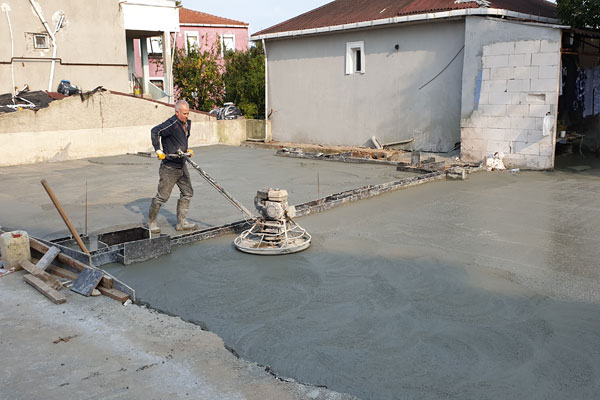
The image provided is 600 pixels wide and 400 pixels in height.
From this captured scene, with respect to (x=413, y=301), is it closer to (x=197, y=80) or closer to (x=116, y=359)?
(x=116, y=359)

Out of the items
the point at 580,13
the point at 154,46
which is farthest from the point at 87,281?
Result: the point at 154,46

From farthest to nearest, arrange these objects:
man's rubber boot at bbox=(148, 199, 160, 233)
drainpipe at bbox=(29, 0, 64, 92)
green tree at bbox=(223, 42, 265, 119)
A: 1. green tree at bbox=(223, 42, 265, 119)
2. drainpipe at bbox=(29, 0, 64, 92)
3. man's rubber boot at bbox=(148, 199, 160, 233)

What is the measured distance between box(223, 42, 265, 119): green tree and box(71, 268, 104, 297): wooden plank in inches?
694

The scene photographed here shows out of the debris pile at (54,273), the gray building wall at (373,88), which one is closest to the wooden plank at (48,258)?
the debris pile at (54,273)

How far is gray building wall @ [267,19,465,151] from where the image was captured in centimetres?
1449

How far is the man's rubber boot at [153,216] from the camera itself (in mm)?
6965

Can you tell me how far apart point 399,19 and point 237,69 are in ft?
35.1

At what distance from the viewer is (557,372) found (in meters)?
3.65

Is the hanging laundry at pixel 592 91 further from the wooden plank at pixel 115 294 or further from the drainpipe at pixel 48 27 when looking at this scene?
the drainpipe at pixel 48 27

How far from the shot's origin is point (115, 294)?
16.4 ft

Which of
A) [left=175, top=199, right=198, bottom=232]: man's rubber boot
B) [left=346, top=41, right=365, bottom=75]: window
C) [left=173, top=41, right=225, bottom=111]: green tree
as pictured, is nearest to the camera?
[left=175, top=199, right=198, bottom=232]: man's rubber boot

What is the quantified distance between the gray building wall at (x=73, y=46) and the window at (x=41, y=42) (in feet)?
0.35

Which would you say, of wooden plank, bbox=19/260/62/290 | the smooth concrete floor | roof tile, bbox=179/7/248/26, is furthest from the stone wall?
roof tile, bbox=179/7/248/26

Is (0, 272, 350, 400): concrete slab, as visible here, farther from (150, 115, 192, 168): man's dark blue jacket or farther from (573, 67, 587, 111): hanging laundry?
(573, 67, 587, 111): hanging laundry
